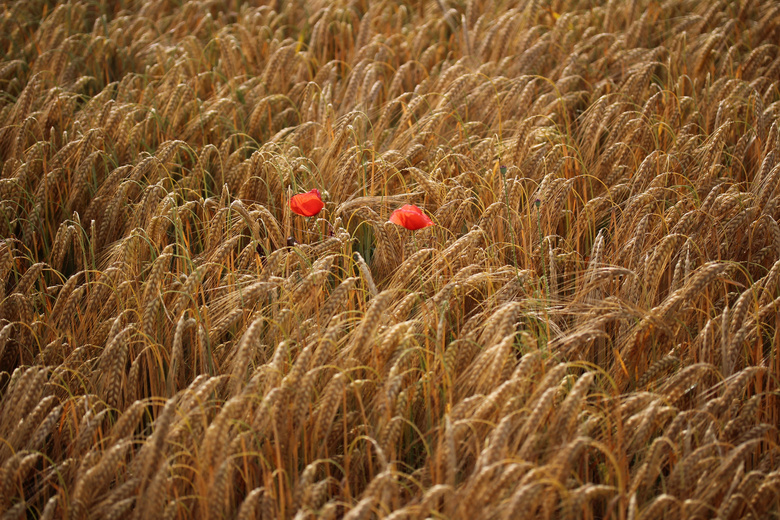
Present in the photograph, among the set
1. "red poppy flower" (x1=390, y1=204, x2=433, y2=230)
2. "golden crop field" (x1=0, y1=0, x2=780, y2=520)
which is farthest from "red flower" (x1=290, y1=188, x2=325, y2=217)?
"red poppy flower" (x1=390, y1=204, x2=433, y2=230)

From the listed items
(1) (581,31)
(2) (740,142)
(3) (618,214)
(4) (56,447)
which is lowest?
(4) (56,447)

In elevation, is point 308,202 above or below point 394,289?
above

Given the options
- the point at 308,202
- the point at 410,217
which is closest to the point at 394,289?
the point at 410,217

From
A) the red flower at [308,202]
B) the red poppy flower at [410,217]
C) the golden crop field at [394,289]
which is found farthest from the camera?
the red flower at [308,202]

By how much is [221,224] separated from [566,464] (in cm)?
113

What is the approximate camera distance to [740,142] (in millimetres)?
2207

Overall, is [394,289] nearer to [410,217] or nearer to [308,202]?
[410,217]

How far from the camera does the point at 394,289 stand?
4.96ft

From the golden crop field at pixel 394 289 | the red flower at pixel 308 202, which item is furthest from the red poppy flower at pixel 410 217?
the red flower at pixel 308 202

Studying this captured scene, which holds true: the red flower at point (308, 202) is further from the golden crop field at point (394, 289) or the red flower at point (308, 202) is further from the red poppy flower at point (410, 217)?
the red poppy flower at point (410, 217)

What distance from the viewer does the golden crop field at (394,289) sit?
1.23 metres

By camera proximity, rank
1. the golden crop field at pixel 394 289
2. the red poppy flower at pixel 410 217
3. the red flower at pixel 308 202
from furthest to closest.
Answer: the red flower at pixel 308 202 → the red poppy flower at pixel 410 217 → the golden crop field at pixel 394 289

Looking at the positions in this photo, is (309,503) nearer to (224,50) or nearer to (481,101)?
(481,101)

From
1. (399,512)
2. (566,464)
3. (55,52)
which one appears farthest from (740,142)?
(55,52)
